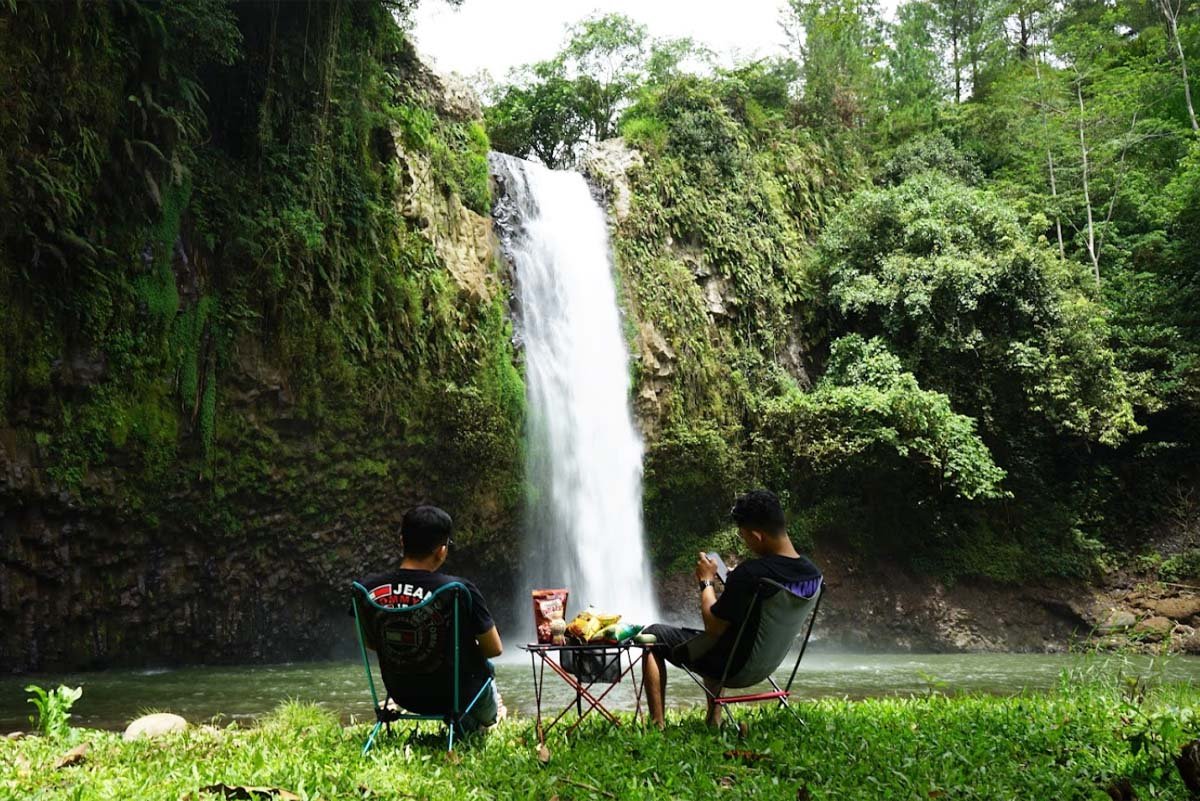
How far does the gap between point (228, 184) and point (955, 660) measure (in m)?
12.6

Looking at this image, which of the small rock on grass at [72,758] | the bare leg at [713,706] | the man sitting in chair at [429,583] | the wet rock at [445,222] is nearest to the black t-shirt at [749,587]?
the bare leg at [713,706]

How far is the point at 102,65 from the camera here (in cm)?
847

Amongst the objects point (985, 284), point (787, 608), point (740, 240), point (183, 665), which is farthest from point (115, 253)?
point (985, 284)

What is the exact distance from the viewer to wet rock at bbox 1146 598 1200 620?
46.8 ft

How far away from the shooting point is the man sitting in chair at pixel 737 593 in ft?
12.9

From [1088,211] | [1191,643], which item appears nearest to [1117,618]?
[1191,643]

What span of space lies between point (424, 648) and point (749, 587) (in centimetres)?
158

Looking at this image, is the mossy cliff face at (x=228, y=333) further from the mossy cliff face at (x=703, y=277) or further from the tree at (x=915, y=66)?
the tree at (x=915, y=66)

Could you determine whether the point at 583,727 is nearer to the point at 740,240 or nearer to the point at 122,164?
the point at 122,164

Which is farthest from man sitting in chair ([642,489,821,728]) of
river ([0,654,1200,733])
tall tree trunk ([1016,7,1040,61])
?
tall tree trunk ([1016,7,1040,61])

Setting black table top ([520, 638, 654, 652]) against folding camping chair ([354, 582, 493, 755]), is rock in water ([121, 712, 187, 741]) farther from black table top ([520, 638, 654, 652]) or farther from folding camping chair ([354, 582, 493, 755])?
black table top ([520, 638, 654, 652])

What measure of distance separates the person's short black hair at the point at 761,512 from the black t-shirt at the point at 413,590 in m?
1.36

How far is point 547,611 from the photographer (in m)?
4.22

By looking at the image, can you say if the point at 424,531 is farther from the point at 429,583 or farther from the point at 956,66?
the point at 956,66
